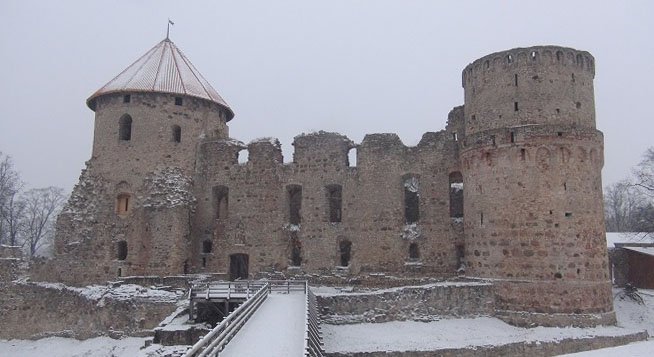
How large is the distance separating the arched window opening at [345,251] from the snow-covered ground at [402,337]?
20.8 ft

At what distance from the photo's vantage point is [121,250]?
79.4ft

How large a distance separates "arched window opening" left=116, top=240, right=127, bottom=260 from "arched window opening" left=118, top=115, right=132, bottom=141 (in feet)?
15.7

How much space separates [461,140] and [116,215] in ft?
50.2

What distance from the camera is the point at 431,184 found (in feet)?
77.4

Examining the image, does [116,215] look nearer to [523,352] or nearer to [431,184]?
[431,184]

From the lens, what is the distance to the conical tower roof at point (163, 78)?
82.2ft

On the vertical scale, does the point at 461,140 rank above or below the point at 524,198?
above

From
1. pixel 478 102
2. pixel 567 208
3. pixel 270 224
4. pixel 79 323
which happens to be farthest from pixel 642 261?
pixel 79 323

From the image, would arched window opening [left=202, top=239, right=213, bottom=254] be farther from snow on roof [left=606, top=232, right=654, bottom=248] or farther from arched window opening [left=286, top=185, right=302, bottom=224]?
snow on roof [left=606, top=232, right=654, bottom=248]

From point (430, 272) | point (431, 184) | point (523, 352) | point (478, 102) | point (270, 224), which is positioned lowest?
point (523, 352)

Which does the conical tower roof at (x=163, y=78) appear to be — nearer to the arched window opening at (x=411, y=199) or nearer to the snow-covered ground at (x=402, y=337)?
the arched window opening at (x=411, y=199)

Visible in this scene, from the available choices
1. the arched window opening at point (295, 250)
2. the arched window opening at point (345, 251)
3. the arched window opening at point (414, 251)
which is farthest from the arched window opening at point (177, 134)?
the arched window opening at point (414, 251)

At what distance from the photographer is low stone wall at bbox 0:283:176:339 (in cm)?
1981

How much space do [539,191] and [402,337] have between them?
7.45m
